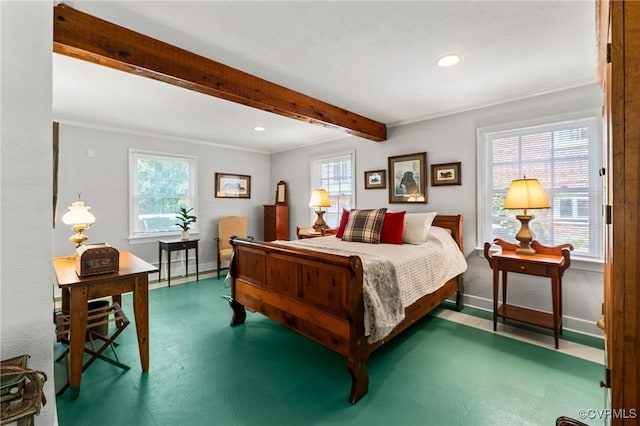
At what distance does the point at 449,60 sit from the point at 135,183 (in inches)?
178

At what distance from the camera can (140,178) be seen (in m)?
4.57

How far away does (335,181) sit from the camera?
5.09 m

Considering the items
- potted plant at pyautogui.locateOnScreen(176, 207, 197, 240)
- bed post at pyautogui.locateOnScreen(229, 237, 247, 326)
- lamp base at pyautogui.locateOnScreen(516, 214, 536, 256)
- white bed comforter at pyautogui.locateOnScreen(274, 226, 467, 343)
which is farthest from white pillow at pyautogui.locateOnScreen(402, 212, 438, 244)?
potted plant at pyautogui.locateOnScreen(176, 207, 197, 240)

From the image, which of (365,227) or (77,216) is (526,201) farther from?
(77,216)

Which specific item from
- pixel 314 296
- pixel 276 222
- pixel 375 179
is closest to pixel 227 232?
pixel 276 222

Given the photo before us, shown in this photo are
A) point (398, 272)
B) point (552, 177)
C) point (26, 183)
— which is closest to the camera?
point (26, 183)

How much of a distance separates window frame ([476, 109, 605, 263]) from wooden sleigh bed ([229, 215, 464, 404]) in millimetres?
957

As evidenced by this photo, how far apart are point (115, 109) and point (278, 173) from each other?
312cm

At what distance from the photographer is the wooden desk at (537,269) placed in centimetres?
252

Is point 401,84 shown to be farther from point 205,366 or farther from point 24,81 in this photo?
point 205,366

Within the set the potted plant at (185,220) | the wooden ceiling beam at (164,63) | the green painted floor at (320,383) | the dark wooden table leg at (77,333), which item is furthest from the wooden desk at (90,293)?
the potted plant at (185,220)

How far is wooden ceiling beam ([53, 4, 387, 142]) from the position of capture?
1.69 meters

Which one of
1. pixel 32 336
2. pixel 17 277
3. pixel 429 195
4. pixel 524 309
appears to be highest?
pixel 429 195

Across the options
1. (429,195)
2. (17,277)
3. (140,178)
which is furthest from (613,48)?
(140,178)
